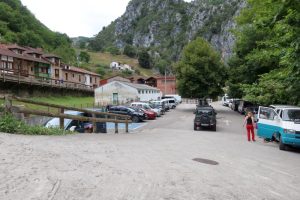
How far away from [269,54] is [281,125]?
1059 centimetres

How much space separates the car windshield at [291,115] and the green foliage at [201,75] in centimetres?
3331

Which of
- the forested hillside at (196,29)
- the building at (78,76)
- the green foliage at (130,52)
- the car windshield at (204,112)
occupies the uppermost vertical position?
the forested hillside at (196,29)

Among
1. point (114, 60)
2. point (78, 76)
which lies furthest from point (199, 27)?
point (78, 76)

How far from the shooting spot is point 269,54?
76.6ft

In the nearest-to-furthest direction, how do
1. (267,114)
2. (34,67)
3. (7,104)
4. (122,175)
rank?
(122,175), (7,104), (267,114), (34,67)

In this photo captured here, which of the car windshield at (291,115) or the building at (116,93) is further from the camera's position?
the building at (116,93)

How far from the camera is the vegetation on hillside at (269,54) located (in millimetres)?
10859

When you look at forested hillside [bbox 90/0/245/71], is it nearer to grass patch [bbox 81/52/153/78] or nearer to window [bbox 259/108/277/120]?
grass patch [bbox 81/52/153/78]

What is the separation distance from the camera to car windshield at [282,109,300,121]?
14.5 meters

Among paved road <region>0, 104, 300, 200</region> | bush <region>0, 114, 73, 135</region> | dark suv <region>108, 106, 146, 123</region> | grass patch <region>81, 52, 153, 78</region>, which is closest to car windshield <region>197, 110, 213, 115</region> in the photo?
dark suv <region>108, 106, 146, 123</region>

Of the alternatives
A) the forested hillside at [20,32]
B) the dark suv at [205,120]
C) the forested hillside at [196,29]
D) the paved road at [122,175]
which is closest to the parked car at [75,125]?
the paved road at [122,175]

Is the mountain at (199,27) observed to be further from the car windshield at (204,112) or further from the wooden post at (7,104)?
the wooden post at (7,104)

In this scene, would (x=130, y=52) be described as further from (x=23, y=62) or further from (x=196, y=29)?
(x=23, y=62)

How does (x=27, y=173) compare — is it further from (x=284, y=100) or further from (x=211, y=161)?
(x=284, y=100)
